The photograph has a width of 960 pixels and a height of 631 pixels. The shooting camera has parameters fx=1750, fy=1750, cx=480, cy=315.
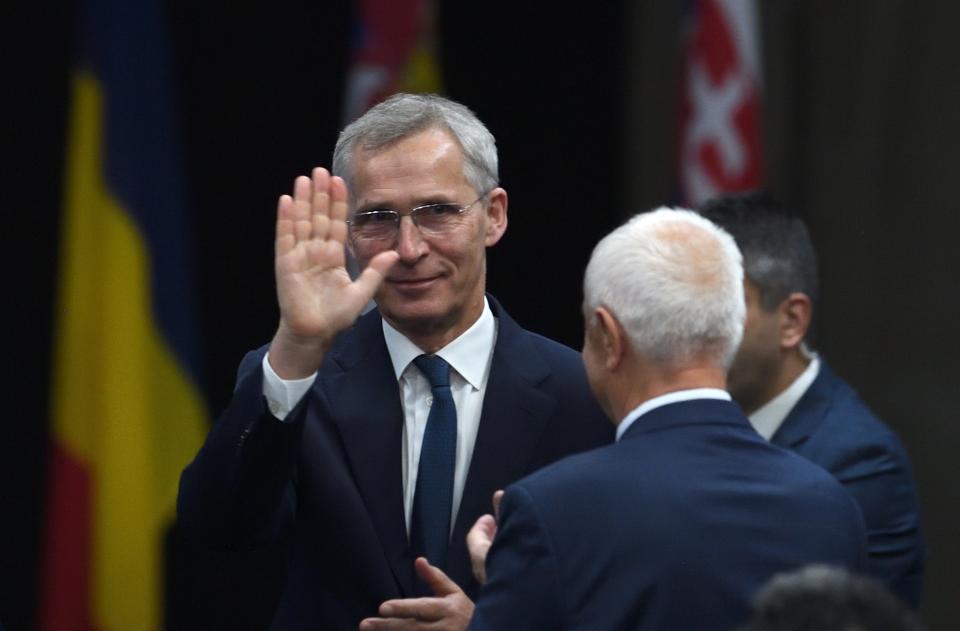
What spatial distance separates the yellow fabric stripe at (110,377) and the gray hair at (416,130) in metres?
2.47

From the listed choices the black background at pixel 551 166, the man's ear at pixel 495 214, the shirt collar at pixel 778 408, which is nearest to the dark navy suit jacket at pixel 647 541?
the man's ear at pixel 495 214

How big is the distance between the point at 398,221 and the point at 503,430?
1.33 feet

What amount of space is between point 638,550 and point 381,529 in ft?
2.19

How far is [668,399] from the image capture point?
2.60 metres

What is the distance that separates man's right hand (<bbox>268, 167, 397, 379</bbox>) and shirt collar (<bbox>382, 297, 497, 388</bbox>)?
9.7 inches

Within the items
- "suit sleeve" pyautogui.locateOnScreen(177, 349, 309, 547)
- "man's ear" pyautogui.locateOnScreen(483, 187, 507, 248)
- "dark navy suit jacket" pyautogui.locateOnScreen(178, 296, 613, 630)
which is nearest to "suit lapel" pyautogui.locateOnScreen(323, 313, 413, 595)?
"dark navy suit jacket" pyautogui.locateOnScreen(178, 296, 613, 630)

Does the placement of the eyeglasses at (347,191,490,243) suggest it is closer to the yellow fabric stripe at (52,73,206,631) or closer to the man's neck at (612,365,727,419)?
the man's neck at (612,365,727,419)

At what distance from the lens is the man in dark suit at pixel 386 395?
2.85m

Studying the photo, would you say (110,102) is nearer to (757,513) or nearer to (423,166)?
(423,166)

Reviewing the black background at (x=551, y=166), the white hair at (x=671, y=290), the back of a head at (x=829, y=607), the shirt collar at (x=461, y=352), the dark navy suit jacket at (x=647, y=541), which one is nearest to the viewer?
the back of a head at (x=829, y=607)

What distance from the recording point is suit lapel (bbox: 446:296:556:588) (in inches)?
118

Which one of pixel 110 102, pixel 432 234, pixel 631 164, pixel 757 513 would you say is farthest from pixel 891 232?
pixel 757 513

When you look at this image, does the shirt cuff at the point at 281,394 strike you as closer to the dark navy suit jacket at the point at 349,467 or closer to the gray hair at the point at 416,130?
the dark navy suit jacket at the point at 349,467

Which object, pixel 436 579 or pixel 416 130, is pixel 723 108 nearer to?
pixel 416 130
